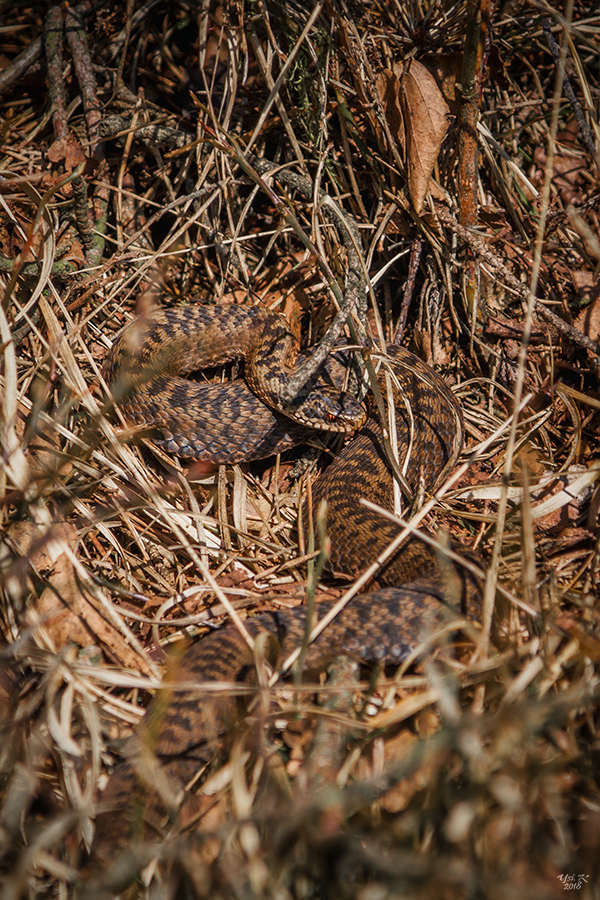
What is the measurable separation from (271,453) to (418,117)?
2.57m

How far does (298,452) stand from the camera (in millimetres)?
4844

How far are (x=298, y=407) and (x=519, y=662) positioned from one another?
7.99ft

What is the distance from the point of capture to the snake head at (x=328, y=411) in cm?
436

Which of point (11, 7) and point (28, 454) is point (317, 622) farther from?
point (11, 7)

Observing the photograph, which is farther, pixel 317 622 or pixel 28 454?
pixel 28 454

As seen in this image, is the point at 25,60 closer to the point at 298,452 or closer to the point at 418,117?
the point at 418,117

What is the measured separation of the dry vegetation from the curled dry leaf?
0.02 metres

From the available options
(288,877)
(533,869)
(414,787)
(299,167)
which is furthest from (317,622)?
(299,167)

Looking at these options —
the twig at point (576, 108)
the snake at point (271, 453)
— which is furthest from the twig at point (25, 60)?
the twig at point (576, 108)

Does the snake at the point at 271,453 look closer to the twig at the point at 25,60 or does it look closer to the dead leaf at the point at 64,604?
the dead leaf at the point at 64,604

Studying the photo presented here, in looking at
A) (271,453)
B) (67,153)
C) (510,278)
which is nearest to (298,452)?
(271,453)

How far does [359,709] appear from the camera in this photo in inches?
109

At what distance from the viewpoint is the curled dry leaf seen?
410cm

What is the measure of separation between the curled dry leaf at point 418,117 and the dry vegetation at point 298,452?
0.06 ft
